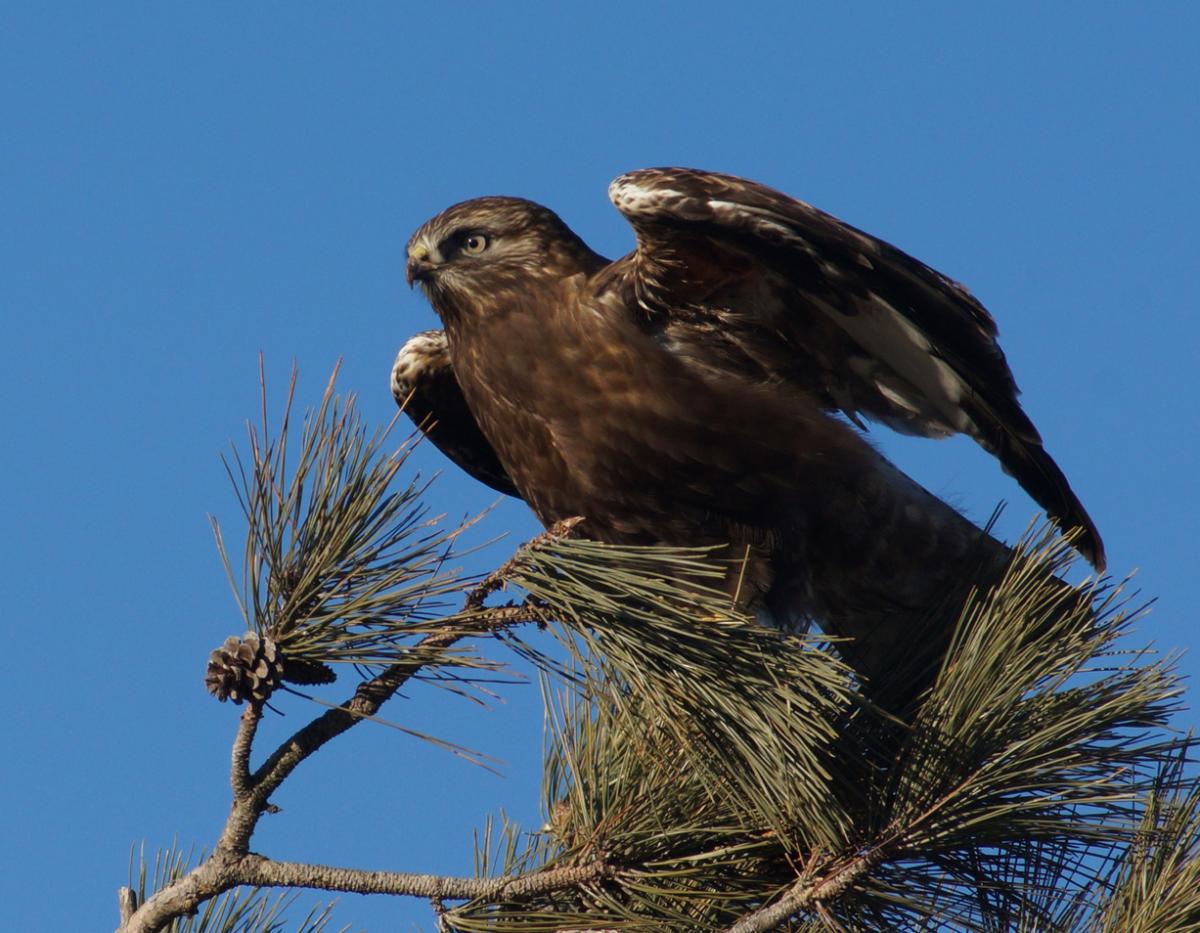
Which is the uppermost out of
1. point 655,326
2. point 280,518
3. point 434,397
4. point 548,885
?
point 434,397

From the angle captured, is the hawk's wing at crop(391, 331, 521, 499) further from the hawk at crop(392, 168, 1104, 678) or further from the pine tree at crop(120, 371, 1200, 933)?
the pine tree at crop(120, 371, 1200, 933)

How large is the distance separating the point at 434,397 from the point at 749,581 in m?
1.85

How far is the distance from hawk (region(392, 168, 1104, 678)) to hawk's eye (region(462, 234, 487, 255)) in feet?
1.09

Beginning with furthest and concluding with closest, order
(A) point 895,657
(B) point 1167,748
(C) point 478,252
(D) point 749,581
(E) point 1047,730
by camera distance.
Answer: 1. (C) point 478,252
2. (D) point 749,581
3. (A) point 895,657
4. (B) point 1167,748
5. (E) point 1047,730

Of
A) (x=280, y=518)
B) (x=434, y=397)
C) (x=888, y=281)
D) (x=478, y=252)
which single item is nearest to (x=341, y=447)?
(x=280, y=518)

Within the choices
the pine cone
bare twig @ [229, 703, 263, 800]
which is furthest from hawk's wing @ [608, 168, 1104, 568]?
bare twig @ [229, 703, 263, 800]

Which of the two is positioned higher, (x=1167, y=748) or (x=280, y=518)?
(x=280, y=518)

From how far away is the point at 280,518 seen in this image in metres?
2.85

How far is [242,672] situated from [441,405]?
10.5 feet

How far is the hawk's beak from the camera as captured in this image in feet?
17.3

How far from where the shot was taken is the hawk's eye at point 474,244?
17.2ft

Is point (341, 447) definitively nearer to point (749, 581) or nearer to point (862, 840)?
point (862, 840)

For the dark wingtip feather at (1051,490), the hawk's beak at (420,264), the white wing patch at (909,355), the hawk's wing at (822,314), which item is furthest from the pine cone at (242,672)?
the hawk's beak at (420,264)

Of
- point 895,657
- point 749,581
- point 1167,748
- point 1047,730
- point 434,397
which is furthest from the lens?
point 434,397
